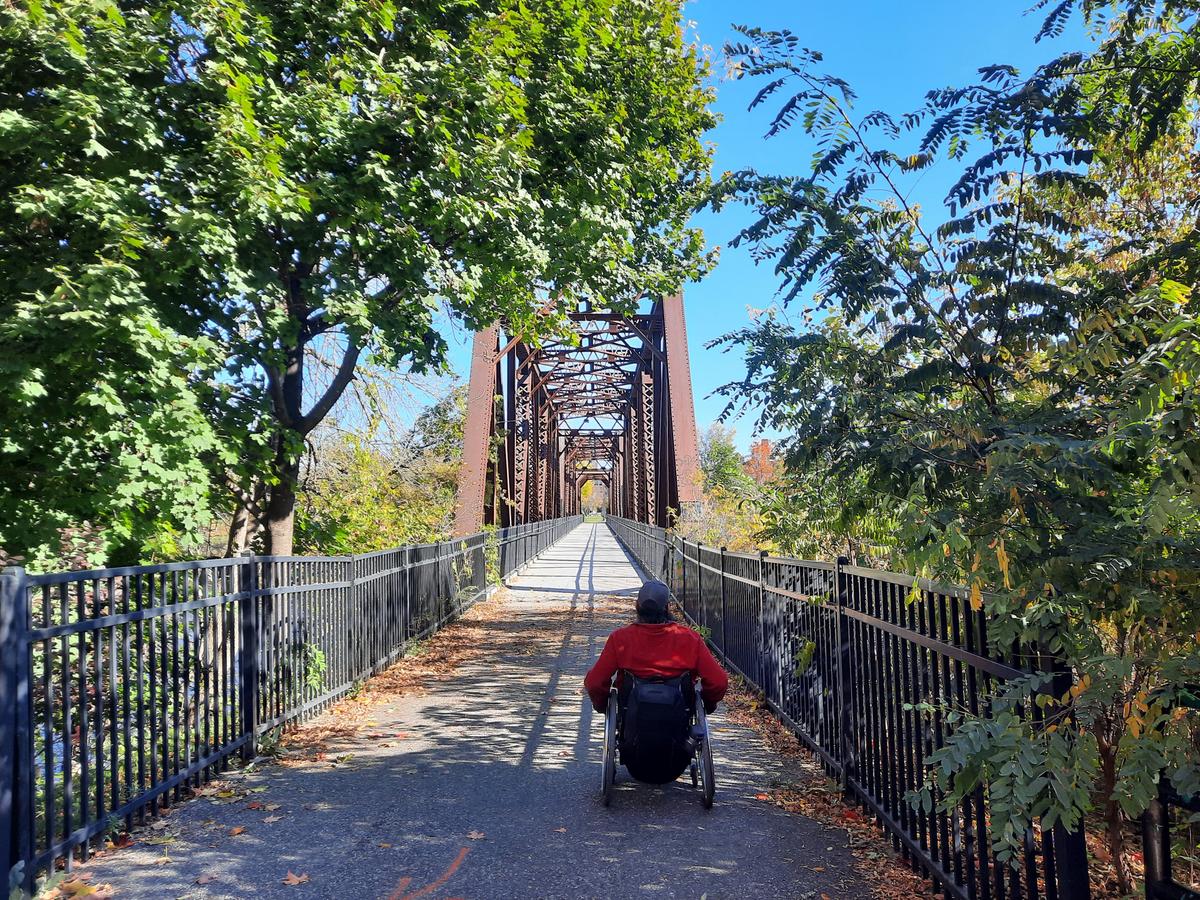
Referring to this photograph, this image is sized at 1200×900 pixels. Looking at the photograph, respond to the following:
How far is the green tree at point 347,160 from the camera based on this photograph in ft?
17.5

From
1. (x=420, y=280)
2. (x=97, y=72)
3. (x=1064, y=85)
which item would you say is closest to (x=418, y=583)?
(x=420, y=280)

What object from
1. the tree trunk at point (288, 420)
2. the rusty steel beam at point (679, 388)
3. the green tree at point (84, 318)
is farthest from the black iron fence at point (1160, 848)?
the rusty steel beam at point (679, 388)

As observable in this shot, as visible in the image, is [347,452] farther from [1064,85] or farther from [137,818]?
[1064,85]

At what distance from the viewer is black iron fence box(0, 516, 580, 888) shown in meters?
3.35

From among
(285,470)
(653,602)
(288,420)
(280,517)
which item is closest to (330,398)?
(288,420)

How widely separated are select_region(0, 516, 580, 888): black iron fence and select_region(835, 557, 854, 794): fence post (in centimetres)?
371

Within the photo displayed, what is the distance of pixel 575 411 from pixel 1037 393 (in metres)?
60.5

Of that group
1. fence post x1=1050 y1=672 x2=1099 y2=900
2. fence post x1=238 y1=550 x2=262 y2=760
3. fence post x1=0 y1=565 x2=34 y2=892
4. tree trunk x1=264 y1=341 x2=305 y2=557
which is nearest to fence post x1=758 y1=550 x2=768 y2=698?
fence post x1=238 y1=550 x2=262 y2=760

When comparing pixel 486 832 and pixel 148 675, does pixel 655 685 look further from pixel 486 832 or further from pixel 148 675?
pixel 148 675

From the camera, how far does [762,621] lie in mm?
6961

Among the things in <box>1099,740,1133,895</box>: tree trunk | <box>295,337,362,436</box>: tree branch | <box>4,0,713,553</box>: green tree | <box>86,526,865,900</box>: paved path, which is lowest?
<box>86,526,865,900</box>: paved path

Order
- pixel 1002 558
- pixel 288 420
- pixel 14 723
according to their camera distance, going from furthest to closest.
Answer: pixel 288 420 → pixel 14 723 → pixel 1002 558

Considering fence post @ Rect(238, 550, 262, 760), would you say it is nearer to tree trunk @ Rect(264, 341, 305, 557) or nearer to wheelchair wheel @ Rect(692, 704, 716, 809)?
tree trunk @ Rect(264, 341, 305, 557)

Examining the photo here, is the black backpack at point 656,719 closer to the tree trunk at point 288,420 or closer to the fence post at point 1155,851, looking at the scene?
the fence post at point 1155,851
